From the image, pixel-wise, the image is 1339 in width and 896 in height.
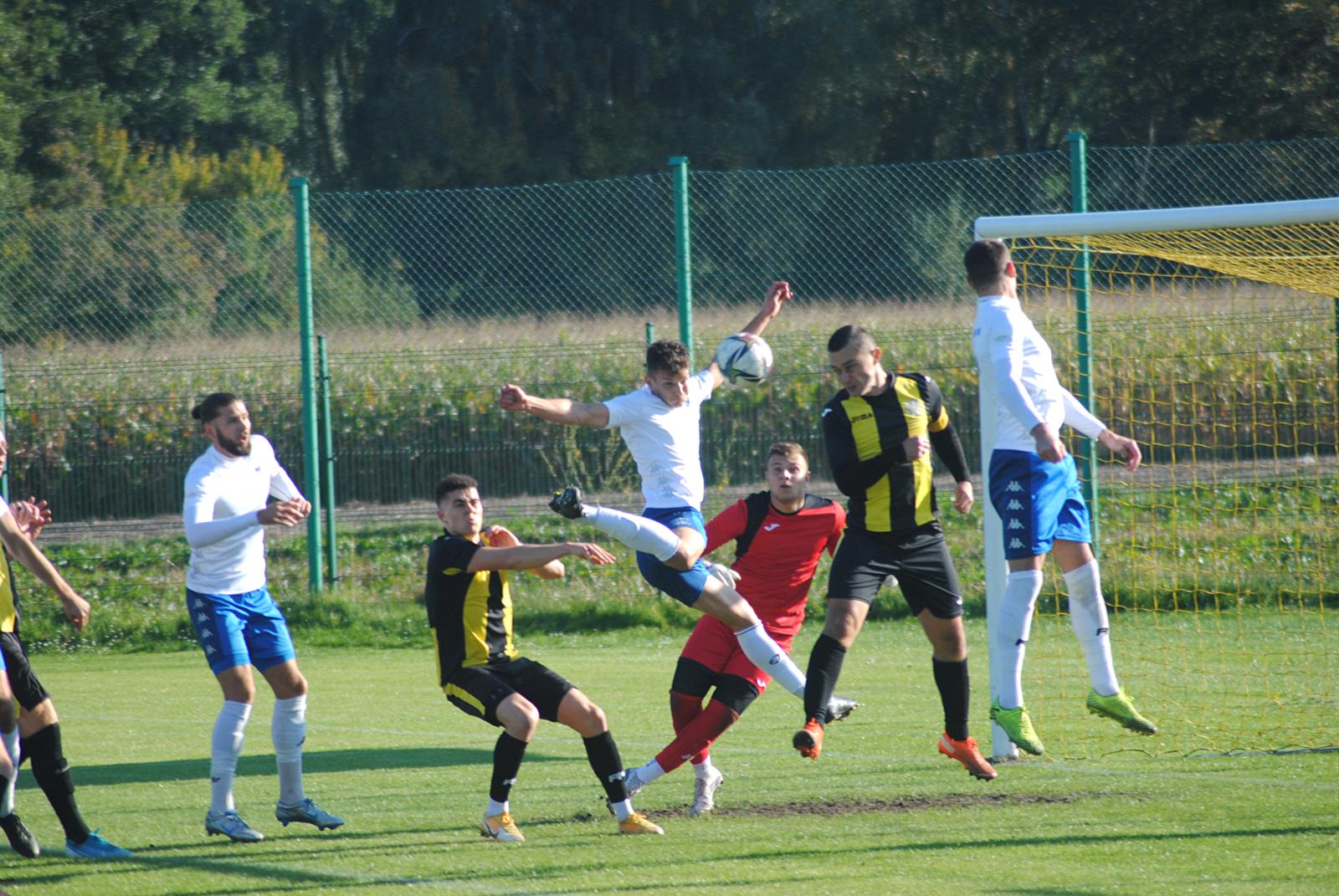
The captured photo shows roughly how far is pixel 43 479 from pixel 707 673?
9426 millimetres

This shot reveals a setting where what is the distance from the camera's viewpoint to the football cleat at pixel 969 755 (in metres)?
7.15

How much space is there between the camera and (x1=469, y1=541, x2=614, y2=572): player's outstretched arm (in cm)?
634

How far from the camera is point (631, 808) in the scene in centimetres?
689

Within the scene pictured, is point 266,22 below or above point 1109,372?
above

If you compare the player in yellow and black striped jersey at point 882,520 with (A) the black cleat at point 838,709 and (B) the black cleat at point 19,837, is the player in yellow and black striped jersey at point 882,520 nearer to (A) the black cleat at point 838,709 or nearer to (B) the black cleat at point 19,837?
(A) the black cleat at point 838,709

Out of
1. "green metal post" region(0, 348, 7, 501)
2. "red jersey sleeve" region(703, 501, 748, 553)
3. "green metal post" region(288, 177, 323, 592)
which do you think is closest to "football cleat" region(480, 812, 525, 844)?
"red jersey sleeve" region(703, 501, 748, 553)

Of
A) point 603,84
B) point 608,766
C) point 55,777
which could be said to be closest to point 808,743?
point 608,766

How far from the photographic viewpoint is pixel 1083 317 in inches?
426

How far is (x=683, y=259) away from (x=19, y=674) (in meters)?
7.90

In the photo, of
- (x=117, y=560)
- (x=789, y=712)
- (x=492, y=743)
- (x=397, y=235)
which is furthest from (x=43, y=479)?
(x=789, y=712)

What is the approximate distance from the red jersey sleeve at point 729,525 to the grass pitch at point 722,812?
128 cm

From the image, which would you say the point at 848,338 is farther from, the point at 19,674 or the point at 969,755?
the point at 19,674

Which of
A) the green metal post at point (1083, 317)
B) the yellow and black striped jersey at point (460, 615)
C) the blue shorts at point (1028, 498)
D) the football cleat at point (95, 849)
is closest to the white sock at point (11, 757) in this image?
the football cleat at point (95, 849)

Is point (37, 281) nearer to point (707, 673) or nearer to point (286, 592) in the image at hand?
point (286, 592)
